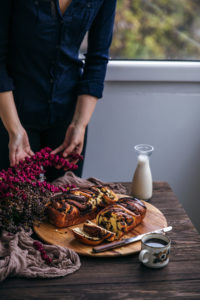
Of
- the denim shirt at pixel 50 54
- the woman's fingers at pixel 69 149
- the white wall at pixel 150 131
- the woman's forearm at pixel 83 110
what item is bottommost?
the white wall at pixel 150 131

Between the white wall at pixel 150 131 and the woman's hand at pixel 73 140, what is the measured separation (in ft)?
1.96

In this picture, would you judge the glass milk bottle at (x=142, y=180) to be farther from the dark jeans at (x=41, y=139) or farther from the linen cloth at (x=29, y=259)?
the linen cloth at (x=29, y=259)

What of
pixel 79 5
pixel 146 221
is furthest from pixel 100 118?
pixel 146 221

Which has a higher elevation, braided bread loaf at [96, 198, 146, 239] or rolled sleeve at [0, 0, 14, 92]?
rolled sleeve at [0, 0, 14, 92]

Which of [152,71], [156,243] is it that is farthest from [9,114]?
[152,71]

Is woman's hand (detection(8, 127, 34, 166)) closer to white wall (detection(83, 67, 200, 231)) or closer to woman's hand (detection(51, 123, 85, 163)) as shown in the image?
woman's hand (detection(51, 123, 85, 163))

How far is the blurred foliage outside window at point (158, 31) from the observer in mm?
2145

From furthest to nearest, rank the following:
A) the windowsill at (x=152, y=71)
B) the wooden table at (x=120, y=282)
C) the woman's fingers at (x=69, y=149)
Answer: the windowsill at (x=152, y=71) → the woman's fingers at (x=69, y=149) → the wooden table at (x=120, y=282)

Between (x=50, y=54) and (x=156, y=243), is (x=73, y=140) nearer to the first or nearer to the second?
(x=50, y=54)

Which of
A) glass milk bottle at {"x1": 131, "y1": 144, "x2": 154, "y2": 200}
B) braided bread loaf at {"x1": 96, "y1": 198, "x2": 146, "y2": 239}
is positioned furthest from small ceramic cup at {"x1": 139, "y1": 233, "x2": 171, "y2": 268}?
glass milk bottle at {"x1": 131, "y1": 144, "x2": 154, "y2": 200}

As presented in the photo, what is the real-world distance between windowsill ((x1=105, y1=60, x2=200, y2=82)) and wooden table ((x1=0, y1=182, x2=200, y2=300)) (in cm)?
109

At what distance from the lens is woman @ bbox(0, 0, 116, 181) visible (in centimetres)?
141

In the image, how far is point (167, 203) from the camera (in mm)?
1461

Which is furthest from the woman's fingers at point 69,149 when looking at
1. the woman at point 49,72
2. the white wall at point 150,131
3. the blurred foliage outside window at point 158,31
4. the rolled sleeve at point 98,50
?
the blurred foliage outside window at point 158,31
